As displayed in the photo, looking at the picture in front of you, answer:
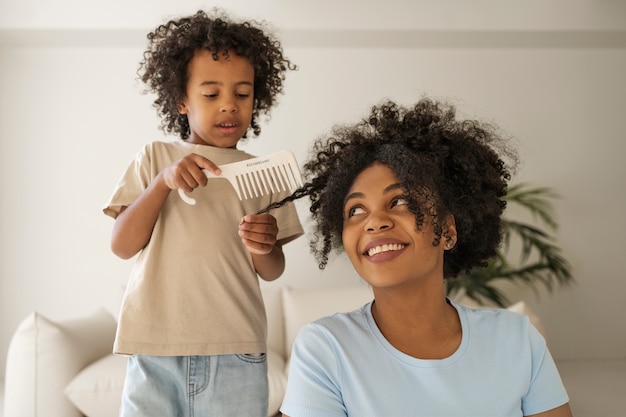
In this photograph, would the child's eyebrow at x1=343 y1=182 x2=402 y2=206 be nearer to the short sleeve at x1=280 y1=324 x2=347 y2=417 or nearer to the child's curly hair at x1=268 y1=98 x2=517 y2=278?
the child's curly hair at x1=268 y1=98 x2=517 y2=278

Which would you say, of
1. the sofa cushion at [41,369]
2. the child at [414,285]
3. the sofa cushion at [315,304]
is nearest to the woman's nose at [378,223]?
the child at [414,285]

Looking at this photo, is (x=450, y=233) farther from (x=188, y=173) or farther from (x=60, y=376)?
(x=60, y=376)

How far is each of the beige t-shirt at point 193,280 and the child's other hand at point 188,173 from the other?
14 centimetres

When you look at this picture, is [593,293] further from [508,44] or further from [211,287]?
[211,287]

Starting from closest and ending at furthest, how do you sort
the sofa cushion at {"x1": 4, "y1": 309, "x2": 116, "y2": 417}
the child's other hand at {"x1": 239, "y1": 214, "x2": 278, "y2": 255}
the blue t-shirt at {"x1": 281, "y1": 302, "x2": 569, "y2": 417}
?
the blue t-shirt at {"x1": 281, "y1": 302, "x2": 569, "y2": 417} < the child's other hand at {"x1": 239, "y1": 214, "x2": 278, "y2": 255} < the sofa cushion at {"x1": 4, "y1": 309, "x2": 116, "y2": 417}

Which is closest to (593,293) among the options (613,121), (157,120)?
(613,121)

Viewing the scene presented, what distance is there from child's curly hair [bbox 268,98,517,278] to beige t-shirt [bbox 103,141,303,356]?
20cm

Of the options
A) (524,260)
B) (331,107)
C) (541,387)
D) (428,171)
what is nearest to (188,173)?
(428,171)

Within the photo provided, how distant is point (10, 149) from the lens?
159 inches

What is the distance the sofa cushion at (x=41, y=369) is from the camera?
261cm

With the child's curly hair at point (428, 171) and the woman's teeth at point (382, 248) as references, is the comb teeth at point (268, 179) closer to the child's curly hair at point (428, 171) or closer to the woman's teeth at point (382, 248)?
the child's curly hair at point (428, 171)

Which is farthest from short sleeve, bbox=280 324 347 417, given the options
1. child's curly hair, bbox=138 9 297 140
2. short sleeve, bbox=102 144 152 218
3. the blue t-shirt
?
child's curly hair, bbox=138 9 297 140

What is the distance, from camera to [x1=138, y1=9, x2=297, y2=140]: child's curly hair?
1.66m

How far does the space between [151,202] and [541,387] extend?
0.80m
